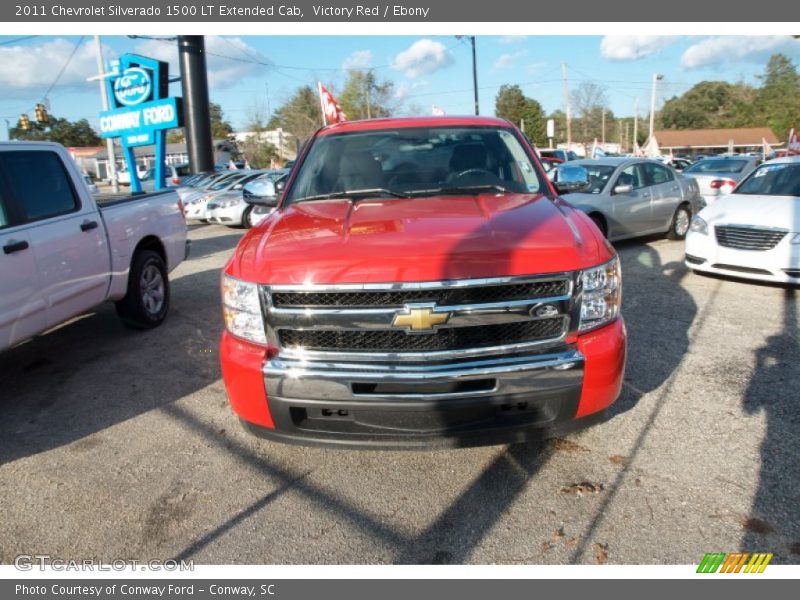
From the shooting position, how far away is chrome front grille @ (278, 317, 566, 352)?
2.66m

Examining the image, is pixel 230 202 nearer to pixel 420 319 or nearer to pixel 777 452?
pixel 420 319

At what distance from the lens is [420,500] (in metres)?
2.87

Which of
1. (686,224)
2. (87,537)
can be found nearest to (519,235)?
(87,537)

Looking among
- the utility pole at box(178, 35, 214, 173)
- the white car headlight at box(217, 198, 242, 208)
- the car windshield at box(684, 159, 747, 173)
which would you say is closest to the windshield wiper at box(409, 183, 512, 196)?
the white car headlight at box(217, 198, 242, 208)

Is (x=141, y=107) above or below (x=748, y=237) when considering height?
above

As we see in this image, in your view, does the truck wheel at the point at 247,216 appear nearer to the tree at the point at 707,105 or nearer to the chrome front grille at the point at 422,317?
the chrome front grille at the point at 422,317

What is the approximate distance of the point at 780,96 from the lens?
7375cm

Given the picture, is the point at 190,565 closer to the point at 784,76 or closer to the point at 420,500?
the point at 420,500

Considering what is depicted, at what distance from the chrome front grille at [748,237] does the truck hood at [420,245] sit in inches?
179

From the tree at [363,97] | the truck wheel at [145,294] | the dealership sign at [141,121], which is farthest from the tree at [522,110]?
the truck wheel at [145,294]

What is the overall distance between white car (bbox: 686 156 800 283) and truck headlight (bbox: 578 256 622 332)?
4.77 metres

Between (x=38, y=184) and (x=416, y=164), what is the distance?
3008 millimetres

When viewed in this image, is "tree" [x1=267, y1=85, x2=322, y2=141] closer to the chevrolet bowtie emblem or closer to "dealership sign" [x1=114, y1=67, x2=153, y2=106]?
"dealership sign" [x1=114, y1=67, x2=153, y2=106]

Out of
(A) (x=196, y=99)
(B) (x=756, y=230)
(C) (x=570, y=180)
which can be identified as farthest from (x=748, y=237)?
(A) (x=196, y=99)
